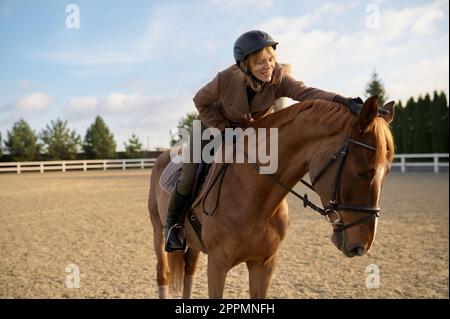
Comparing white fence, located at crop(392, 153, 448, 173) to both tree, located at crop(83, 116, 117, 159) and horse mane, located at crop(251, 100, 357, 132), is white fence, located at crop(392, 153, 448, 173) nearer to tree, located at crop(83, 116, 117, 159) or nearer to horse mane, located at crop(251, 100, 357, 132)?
tree, located at crop(83, 116, 117, 159)

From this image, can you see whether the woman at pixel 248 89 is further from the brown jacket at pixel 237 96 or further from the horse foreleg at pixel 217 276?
the horse foreleg at pixel 217 276

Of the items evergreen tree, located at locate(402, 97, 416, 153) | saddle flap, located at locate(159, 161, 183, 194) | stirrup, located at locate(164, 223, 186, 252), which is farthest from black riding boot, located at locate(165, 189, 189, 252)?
evergreen tree, located at locate(402, 97, 416, 153)

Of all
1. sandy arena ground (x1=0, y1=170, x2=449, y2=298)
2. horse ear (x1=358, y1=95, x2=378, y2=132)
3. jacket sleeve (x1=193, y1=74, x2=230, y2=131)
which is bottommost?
sandy arena ground (x1=0, y1=170, x2=449, y2=298)

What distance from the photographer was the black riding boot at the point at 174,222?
295 centimetres

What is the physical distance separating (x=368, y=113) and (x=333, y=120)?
254 millimetres

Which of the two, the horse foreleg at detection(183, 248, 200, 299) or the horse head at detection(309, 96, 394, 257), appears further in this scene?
the horse foreleg at detection(183, 248, 200, 299)

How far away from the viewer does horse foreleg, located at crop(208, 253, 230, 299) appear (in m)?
2.52

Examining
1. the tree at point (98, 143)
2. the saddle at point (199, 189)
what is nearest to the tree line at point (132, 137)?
the tree at point (98, 143)

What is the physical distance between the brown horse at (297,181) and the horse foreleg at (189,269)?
1000 millimetres

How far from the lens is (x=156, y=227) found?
4.04 m

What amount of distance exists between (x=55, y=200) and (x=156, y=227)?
10.7 meters

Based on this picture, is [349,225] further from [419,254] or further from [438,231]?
[438,231]

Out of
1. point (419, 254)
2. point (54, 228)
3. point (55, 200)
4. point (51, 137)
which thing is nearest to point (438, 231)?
point (419, 254)
